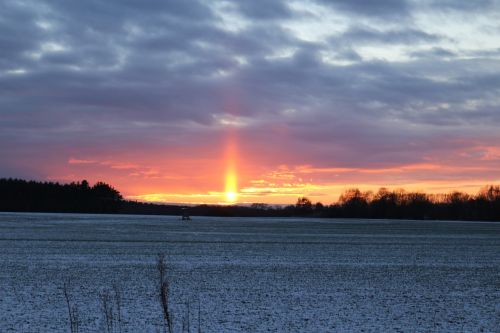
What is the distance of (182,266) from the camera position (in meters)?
25.4

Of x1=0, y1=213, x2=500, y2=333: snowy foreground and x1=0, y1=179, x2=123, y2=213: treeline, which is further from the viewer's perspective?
x1=0, y1=179, x2=123, y2=213: treeline

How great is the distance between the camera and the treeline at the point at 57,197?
18638 centimetres

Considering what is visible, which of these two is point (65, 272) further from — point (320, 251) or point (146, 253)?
point (320, 251)

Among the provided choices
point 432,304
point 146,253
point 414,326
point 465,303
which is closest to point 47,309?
point 414,326

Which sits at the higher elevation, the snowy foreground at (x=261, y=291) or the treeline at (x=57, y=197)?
the treeline at (x=57, y=197)

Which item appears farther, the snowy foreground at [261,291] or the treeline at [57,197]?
the treeline at [57,197]

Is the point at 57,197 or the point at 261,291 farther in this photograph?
the point at 57,197

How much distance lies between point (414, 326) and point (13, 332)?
8.94 metres

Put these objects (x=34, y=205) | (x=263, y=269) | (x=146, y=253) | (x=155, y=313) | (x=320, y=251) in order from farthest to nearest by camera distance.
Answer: (x=34, y=205)
(x=320, y=251)
(x=146, y=253)
(x=263, y=269)
(x=155, y=313)

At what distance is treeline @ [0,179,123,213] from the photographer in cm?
18638

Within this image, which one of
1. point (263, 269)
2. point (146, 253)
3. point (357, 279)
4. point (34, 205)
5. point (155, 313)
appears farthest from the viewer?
point (34, 205)

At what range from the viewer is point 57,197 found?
631ft

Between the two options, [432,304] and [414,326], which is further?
[432,304]

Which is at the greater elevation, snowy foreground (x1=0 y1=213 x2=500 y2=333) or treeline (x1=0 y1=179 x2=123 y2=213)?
treeline (x1=0 y1=179 x2=123 y2=213)
